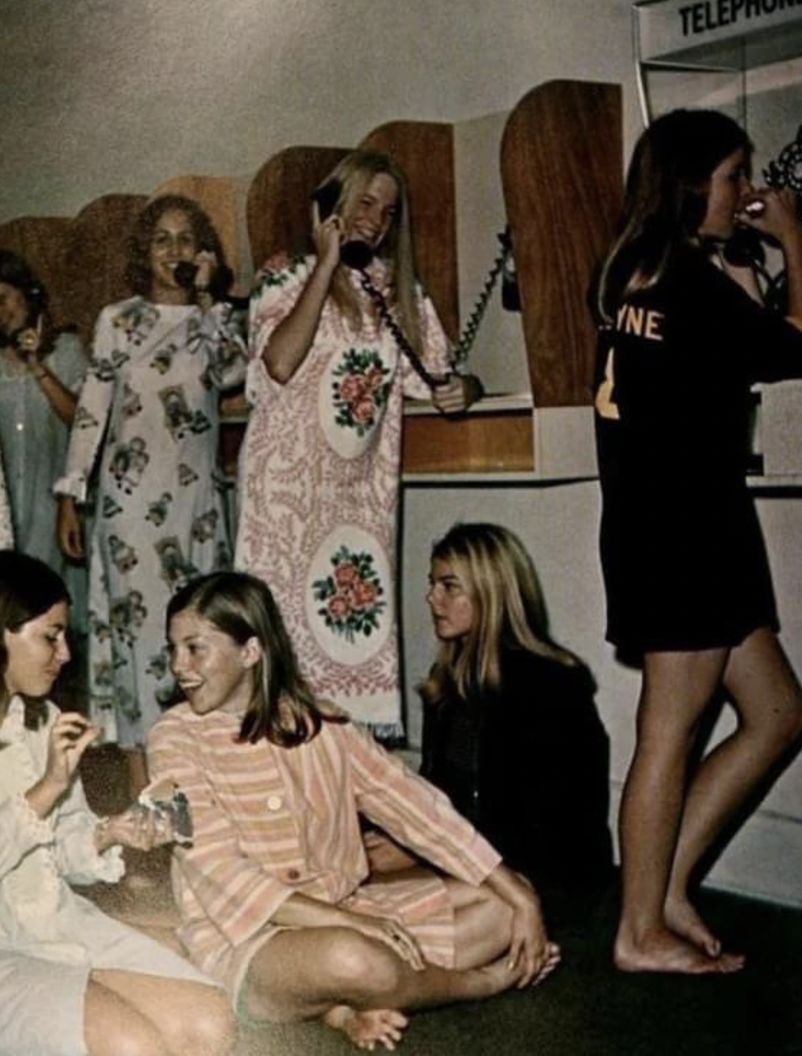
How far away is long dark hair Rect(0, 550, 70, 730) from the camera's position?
3.84ft

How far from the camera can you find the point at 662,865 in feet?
4.84

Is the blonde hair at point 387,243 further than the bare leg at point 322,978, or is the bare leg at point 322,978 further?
the blonde hair at point 387,243

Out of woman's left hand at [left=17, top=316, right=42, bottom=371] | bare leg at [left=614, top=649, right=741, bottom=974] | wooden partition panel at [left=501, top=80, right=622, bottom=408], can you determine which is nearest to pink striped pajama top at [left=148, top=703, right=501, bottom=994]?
bare leg at [left=614, top=649, right=741, bottom=974]

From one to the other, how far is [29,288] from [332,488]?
37 centimetres

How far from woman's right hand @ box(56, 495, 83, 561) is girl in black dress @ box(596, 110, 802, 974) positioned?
0.38 meters

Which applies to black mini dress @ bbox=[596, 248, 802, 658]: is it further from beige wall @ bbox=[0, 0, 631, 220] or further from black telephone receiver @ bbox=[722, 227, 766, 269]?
beige wall @ bbox=[0, 0, 631, 220]

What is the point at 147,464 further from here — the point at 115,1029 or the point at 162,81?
the point at 115,1029

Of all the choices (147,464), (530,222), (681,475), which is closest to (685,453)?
(681,475)

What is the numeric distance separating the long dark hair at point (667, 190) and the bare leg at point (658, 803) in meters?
0.26

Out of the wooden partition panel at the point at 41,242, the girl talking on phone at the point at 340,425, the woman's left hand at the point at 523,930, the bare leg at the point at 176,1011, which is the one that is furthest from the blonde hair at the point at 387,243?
the bare leg at the point at 176,1011

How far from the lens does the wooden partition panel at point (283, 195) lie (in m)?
1.53

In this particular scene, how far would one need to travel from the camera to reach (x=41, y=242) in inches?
50.2

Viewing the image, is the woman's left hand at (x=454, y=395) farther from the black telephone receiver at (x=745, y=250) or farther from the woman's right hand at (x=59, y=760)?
the woman's right hand at (x=59, y=760)

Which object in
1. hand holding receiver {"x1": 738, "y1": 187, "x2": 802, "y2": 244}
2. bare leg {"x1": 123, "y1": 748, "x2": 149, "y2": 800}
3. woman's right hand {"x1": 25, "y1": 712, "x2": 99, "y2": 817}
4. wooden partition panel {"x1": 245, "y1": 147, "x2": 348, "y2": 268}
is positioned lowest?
bare leg {"x1": 123, "y1": 748, "x2": 149, "y2": 800}
